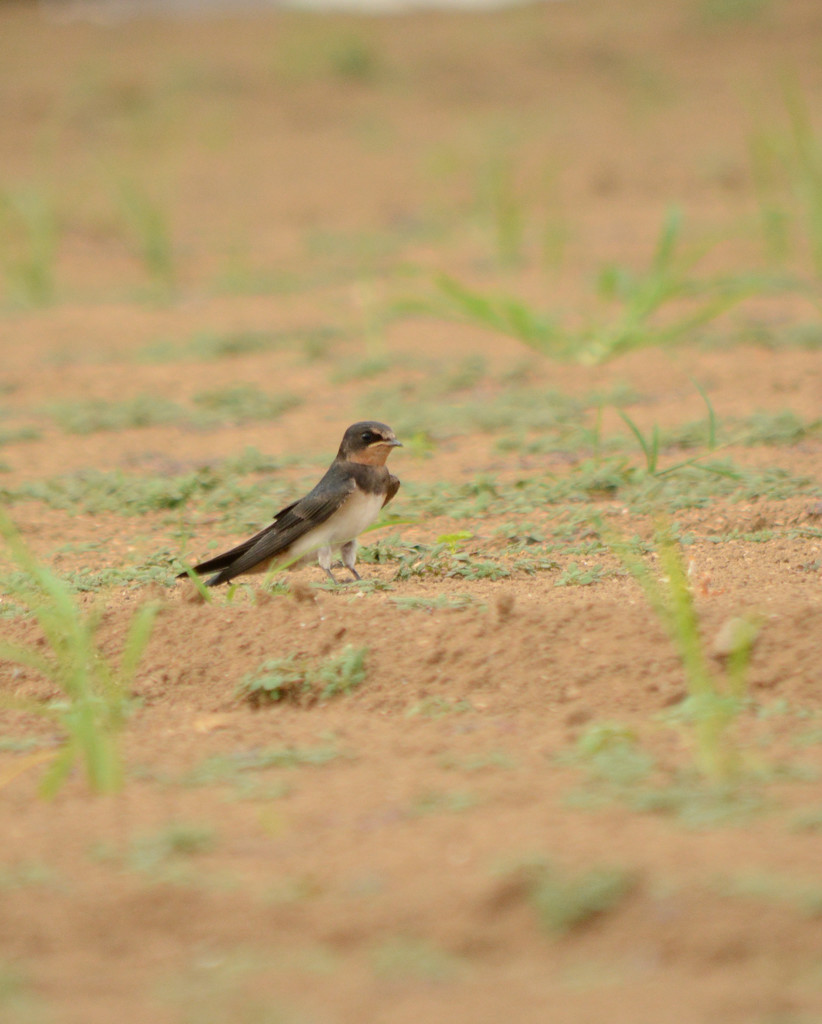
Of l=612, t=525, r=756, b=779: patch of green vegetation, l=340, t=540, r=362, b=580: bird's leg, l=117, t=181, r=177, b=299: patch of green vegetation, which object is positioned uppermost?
l=117, t=181, r=177, b=299: patch of green vegetation

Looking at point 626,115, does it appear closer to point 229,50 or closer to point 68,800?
point 229,50

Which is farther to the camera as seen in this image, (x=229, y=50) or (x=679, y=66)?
(x=229, y=50)

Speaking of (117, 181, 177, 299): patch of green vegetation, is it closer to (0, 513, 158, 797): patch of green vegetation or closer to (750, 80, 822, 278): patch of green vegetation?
(750, 80, 822, 278): patch of green vegetation

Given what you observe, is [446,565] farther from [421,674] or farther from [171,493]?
[171,493]

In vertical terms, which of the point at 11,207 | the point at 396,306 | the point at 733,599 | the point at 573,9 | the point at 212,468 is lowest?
the point at 733,599

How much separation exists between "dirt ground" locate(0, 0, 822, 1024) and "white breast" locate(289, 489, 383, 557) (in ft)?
0.58

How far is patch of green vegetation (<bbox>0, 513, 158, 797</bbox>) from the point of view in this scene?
2.55 metres

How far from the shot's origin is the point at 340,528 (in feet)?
13.6

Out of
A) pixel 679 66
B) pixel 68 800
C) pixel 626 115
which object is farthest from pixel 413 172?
pixel 68 800

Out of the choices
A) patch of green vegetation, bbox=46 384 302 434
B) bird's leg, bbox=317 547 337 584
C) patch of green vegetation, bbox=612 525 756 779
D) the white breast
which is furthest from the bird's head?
patch of green vegetation, bbox=46 384 302 434

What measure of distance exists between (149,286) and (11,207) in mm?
1658

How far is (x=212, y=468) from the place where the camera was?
5586 millimetres

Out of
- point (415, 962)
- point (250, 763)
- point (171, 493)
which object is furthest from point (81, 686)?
point (171, 493)

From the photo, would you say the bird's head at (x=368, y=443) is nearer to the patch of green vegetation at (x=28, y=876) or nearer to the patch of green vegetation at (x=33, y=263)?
the patch of green vegetation at (x=28, y=876)
